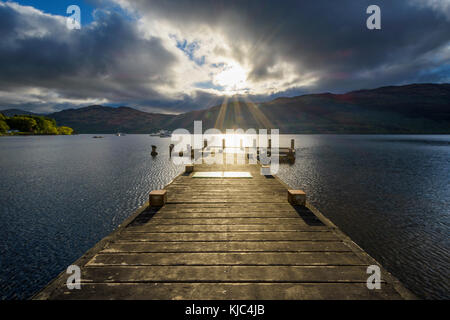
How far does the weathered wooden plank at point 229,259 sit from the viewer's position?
4055mm

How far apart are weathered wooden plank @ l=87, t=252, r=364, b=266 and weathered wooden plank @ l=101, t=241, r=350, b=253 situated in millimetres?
158

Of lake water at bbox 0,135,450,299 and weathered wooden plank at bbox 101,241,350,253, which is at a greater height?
weathered wooden plank at bbox 101,241,350,253

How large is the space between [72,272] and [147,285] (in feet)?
5.26

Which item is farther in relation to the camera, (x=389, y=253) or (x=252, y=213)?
(x=389, y=253)

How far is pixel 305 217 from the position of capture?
6434 mm

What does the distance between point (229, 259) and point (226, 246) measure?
0.53 metres

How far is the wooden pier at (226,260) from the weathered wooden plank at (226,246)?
0.02 m

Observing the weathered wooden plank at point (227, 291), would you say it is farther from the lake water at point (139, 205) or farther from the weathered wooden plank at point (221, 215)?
the lake water at point (139, 205)

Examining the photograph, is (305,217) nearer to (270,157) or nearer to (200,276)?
(200,276)

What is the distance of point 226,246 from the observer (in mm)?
4738

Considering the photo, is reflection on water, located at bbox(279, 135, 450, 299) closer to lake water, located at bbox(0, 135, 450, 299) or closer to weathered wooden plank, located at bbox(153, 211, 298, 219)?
lake water, located at bbox(0, 135, 450, 299)

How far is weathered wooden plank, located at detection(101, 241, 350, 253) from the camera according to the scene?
4570mm

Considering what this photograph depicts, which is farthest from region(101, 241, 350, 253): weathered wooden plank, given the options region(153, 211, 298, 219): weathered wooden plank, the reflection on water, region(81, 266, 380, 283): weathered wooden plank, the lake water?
the reflection on water

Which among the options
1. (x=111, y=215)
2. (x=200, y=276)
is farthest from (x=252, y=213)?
(x=111, y=215)
